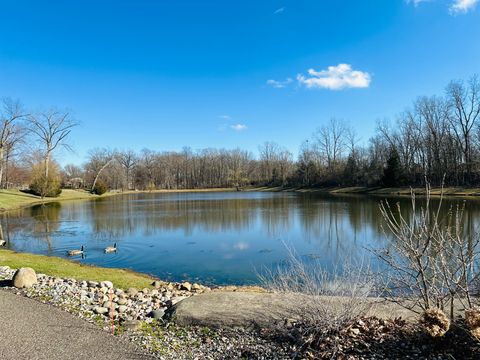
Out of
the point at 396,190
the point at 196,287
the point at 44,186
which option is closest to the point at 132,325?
the point at 196,287

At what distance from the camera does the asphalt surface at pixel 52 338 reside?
4645 mm

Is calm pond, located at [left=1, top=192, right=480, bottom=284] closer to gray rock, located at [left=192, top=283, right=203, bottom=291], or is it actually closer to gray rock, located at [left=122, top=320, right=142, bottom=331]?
gray rock, located at [left=192, top=283, right=203, bottom=291]

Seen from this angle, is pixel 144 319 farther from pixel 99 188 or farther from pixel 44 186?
pixel 99 188

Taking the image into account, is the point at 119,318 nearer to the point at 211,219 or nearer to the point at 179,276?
the point at 179,276

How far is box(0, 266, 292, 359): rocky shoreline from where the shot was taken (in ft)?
15.8

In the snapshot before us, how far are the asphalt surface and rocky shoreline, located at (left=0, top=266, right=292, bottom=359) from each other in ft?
0.74

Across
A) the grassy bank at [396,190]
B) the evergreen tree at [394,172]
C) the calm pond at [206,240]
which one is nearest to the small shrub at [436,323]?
the calm pond at [206,240]

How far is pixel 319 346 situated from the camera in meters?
4.66

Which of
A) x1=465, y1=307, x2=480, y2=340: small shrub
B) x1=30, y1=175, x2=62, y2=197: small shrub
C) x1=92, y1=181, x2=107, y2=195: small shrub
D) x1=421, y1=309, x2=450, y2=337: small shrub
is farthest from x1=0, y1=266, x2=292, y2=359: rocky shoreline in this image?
x1=92, y1=181, x2=107, y2=195: small shrub

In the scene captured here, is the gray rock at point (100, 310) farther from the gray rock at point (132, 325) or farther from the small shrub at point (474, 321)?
the small shrub at point (474, 321)

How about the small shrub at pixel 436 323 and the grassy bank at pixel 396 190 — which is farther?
the grassy bank at pixel 396 190

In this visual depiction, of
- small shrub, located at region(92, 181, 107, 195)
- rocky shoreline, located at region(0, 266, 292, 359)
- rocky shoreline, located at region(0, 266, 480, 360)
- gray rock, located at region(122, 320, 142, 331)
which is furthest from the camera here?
small shrub, located at region(92, 181, 107, 195)

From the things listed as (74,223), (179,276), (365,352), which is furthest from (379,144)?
(365,352)

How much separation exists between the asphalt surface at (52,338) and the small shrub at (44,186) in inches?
2041
